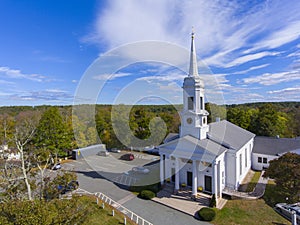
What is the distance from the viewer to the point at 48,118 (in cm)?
3331

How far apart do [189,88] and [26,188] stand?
1655 cm

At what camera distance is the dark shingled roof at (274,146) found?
89.4 ft

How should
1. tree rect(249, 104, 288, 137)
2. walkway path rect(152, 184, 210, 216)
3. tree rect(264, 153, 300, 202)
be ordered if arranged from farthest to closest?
1. tree rect(249, 104, 288, 137)
2. walkway path rect(152, 184, 210, 216)
3. tree rect(264, 153, 300, 202)

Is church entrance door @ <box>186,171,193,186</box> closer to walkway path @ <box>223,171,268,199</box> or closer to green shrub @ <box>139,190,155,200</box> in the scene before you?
walkway path @ <box>223,171,268,199</box>

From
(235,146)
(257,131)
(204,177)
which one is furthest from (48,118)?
(257,131)

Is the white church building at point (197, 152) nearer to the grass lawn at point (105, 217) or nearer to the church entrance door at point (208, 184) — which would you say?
the church entrance door at point (208, 184)

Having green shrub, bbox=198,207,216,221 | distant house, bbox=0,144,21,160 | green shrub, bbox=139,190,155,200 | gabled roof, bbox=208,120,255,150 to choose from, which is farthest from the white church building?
distant house, bbox=0,144,21,160

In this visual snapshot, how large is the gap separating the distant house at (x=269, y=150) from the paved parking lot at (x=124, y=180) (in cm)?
1356

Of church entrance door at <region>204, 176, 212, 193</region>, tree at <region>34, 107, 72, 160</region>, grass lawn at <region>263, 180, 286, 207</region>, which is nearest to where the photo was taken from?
grass lawn at <region>263, 180, 286, 207</region>

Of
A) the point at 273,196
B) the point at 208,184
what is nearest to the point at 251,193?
the point at 273,196

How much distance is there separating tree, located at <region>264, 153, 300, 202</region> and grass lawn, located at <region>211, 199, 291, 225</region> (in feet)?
6.97

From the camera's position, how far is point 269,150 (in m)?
28.1

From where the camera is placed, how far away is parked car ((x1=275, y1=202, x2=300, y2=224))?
16.8 meters

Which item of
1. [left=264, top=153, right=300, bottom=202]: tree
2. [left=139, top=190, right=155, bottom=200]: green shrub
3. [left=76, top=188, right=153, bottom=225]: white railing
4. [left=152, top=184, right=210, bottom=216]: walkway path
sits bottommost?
[left=76, top=188, right=153, bottom=225]: white railing
